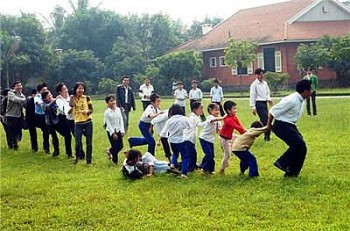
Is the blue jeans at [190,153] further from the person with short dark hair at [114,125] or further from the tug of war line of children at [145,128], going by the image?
the person with short dark hair at [114,125]

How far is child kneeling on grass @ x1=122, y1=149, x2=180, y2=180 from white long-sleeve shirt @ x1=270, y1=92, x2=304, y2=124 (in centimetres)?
210

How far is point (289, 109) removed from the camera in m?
8.83

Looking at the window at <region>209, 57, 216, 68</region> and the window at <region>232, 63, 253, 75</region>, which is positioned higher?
the window at <region>209, 57, 216, 68</region>

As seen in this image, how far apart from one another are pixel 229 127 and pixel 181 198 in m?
1.94

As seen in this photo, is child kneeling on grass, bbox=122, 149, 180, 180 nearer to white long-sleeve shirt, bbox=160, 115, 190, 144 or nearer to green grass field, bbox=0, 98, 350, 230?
green grass field, bbox=0, 98, 350, 230

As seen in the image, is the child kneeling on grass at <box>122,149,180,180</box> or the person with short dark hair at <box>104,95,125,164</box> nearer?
the child kneeling on grass at <box>122,149,180,180</box>

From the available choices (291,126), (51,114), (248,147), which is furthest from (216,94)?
(291,126)

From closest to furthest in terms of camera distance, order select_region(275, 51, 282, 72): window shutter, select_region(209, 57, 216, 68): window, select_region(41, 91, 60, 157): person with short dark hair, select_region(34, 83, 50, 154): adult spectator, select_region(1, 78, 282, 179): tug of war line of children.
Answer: select_region(1, 78, 282, 179): tug of war line of children
select_region(41, 91, 60, 157): person with short dark hair
select_region(34, 83, 50, 154): adult spectator
select_region(275, 51, 282, 72): window shutter
select_region(209, 57, 216, 68): window

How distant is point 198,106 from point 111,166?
256cm

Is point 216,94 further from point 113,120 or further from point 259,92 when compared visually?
point 113,120

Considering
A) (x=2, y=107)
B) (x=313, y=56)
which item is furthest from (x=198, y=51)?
(x=2, y=107)

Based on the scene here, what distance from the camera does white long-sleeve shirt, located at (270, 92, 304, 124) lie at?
881 centimetres

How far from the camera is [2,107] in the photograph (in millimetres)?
14820

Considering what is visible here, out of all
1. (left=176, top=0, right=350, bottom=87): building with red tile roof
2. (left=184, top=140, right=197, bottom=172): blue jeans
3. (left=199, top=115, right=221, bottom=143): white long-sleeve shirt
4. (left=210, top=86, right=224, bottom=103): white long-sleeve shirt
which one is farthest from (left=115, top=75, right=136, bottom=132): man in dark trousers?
(left=176, top=0, right=350, bottom=87): building with red tile roof
